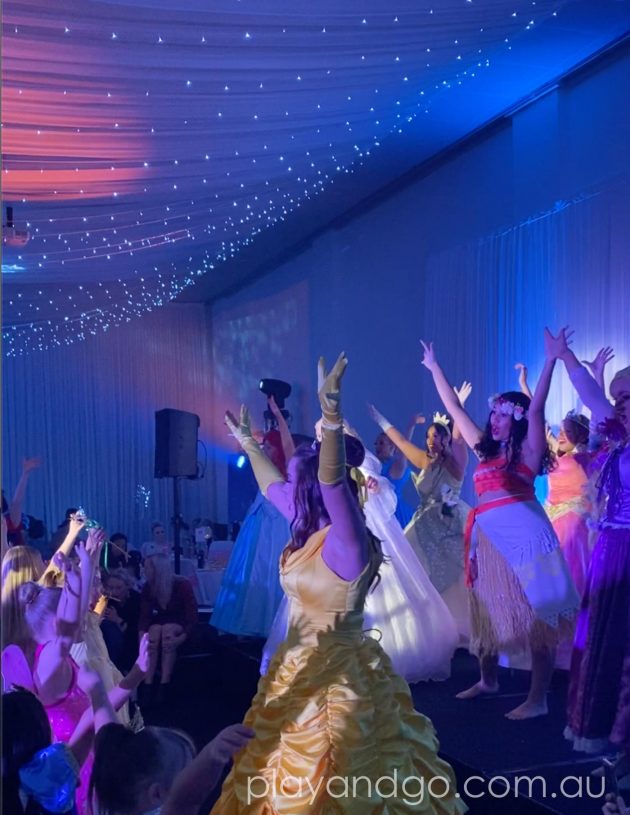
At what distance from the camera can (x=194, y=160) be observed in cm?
429

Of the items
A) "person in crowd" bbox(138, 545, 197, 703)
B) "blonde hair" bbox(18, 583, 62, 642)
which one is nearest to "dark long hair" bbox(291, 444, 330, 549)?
"blonde hair" bbox(18, 583, 62, 642)

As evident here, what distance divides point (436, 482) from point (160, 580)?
1.94 meters

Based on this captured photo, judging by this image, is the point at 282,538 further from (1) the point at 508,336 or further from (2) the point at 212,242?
(1) the point at 508,336

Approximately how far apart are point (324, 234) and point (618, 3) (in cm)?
549

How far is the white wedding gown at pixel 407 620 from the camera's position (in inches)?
188

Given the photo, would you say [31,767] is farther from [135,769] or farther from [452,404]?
[452,404]

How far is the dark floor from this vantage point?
315 centimetres

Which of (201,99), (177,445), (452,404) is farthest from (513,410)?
(177,445)

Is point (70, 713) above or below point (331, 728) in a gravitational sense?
below

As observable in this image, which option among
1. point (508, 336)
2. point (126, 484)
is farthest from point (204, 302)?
point (508, 336)

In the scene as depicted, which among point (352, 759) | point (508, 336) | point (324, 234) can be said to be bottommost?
point (352, 759)

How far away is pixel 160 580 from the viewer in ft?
19.4

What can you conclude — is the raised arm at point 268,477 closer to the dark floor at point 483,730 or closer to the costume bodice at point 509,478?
the dark floor at point 483,730

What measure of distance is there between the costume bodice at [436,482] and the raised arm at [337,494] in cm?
349
